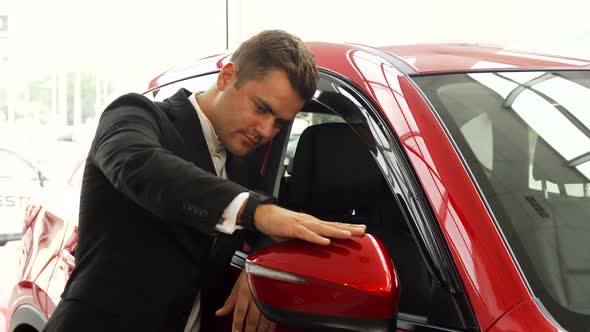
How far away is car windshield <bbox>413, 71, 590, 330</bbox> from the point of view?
3.90ft

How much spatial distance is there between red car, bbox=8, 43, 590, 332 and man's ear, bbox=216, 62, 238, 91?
182mm

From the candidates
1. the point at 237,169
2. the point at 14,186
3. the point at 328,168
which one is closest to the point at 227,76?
the point at 237,169

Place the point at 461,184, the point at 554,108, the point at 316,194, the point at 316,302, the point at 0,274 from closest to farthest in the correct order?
the point at 316,302 → the point at 461,184 → the point at 554,108 → the point at 316,194 → the point at 0,274

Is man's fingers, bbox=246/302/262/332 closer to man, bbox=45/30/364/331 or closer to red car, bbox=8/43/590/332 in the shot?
man, bbox=45/30/364/331

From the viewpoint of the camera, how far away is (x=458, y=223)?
1.20 m

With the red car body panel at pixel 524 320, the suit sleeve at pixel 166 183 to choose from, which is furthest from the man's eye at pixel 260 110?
the red car body panel at pixel 524 320

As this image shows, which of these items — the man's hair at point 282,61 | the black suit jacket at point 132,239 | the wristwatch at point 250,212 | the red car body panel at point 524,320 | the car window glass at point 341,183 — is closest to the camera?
the red car body panel at point 524,320

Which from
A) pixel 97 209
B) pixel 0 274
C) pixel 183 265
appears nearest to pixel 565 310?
pixel 183 265

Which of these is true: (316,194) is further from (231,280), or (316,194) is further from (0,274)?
(0,274)

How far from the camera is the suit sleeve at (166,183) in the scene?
3.85ft

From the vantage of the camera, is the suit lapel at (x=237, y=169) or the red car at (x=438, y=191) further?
the suit lapel at (x=237, y=169)

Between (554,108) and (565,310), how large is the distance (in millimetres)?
527

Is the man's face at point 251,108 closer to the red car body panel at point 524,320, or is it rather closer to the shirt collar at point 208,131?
the shirt collar at point 208,131

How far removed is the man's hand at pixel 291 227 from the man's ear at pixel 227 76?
1.31ft
